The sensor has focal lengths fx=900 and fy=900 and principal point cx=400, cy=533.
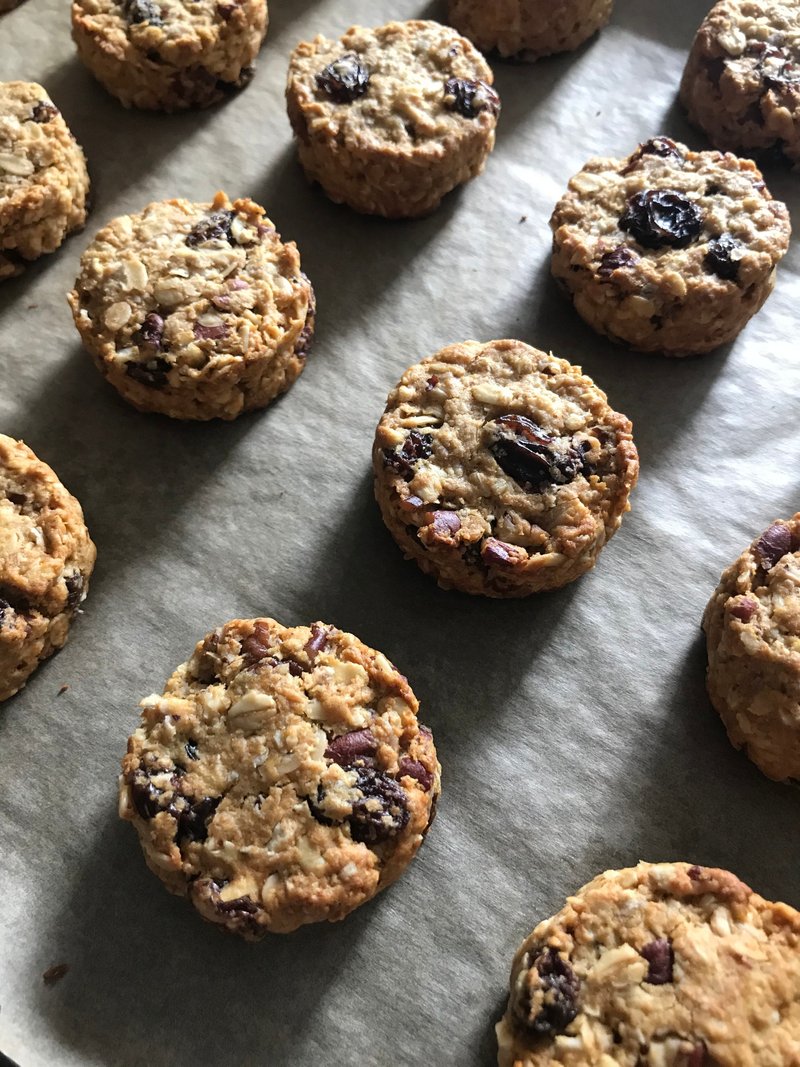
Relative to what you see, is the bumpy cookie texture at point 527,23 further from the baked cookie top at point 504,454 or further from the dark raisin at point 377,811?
the dark raisin at point 377,811

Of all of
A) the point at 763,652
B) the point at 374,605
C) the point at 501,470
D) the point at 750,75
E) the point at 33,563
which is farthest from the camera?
the point at 750,75

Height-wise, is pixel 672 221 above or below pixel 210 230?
above

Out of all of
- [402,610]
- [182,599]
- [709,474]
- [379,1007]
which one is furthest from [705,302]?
[379,1007]

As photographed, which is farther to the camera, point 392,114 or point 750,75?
point 750,75

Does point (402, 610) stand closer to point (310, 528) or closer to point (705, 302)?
point (310, 528)

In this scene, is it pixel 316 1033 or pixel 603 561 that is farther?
pixel 603 561

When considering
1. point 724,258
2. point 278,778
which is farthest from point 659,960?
point 724,258

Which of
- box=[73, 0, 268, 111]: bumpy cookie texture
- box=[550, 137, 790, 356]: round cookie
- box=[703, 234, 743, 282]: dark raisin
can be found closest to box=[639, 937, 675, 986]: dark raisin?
box=[550, 137, 790, 356]: round cookie

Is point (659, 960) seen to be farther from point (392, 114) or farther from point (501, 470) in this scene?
point (392, 114)
